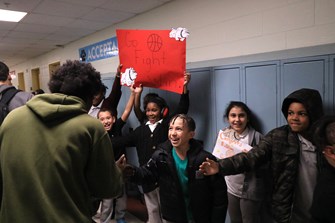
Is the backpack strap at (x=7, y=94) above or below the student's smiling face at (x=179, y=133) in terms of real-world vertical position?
above

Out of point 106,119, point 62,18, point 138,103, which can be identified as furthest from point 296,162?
point 62,18

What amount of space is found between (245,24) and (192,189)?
1957 millimetres

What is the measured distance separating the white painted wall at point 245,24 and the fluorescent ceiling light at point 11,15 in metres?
1.91

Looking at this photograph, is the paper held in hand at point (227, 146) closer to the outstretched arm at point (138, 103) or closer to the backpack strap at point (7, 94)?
the outstretched arm at point (138, 103)

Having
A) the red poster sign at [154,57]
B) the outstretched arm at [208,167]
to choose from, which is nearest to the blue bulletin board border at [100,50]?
the red poster sign at [154,57]

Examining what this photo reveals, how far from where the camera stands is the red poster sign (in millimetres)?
2402

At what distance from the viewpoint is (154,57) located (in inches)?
96.6

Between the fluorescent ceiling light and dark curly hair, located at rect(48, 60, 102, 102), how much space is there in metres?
3.56

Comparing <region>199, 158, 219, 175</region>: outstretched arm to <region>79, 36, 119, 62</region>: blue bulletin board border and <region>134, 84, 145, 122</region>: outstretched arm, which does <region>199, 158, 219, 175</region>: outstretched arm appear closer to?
<region>134, 84, 145, 122</region>: outstretched arm

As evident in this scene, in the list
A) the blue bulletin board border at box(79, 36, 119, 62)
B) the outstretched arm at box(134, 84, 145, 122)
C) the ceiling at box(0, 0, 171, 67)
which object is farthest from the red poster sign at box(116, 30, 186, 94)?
the blue bulletin board border at box(79, 36, 119, 62)

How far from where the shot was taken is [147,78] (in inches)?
99.8

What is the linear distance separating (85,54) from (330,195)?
227 inches

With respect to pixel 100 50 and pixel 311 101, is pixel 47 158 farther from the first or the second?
pixel 100 50

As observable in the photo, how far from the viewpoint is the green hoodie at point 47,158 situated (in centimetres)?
113
